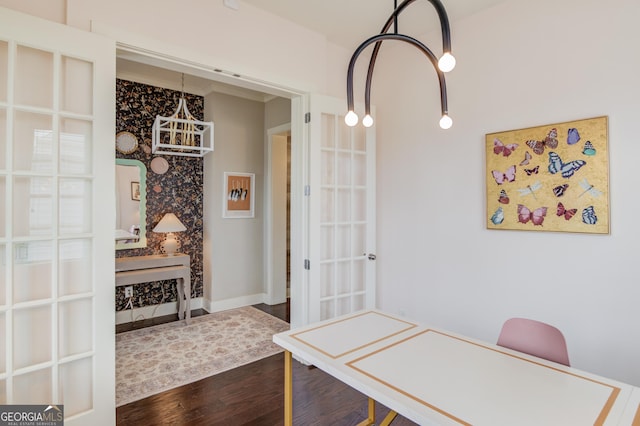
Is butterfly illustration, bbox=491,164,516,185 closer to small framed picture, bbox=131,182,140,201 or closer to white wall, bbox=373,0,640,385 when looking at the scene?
white wall, bbox=373,0,640,385

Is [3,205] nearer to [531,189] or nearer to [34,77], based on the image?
[34,77]

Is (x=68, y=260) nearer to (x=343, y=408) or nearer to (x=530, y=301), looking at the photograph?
(x=343, y=408)

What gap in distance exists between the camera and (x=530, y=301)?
242 centimetres

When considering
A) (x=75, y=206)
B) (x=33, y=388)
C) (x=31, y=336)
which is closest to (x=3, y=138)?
(x=75, y=206)

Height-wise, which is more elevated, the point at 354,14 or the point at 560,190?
the point at 354,14

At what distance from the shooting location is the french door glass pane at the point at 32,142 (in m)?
1.75

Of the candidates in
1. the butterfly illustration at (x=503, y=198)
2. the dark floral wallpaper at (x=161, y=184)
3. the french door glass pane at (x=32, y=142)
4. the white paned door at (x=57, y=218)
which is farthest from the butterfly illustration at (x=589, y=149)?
the dark floral wallpaper at (x=161, y=184)

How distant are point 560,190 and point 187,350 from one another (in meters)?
3.36

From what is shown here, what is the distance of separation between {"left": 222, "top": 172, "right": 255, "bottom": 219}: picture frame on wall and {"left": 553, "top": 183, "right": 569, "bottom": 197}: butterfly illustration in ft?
11.7

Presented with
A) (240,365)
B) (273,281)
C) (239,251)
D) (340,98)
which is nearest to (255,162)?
(239,251)

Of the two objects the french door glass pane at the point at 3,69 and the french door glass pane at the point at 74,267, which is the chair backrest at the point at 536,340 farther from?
the french door glass pane at the point at 3,69

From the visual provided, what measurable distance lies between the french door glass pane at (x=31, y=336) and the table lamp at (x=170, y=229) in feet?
7.47

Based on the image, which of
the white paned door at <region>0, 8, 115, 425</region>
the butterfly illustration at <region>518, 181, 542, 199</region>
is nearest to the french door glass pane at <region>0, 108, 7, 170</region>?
the white paned door at <region>0, 8, 115, 425</region>

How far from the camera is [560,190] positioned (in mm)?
2258
